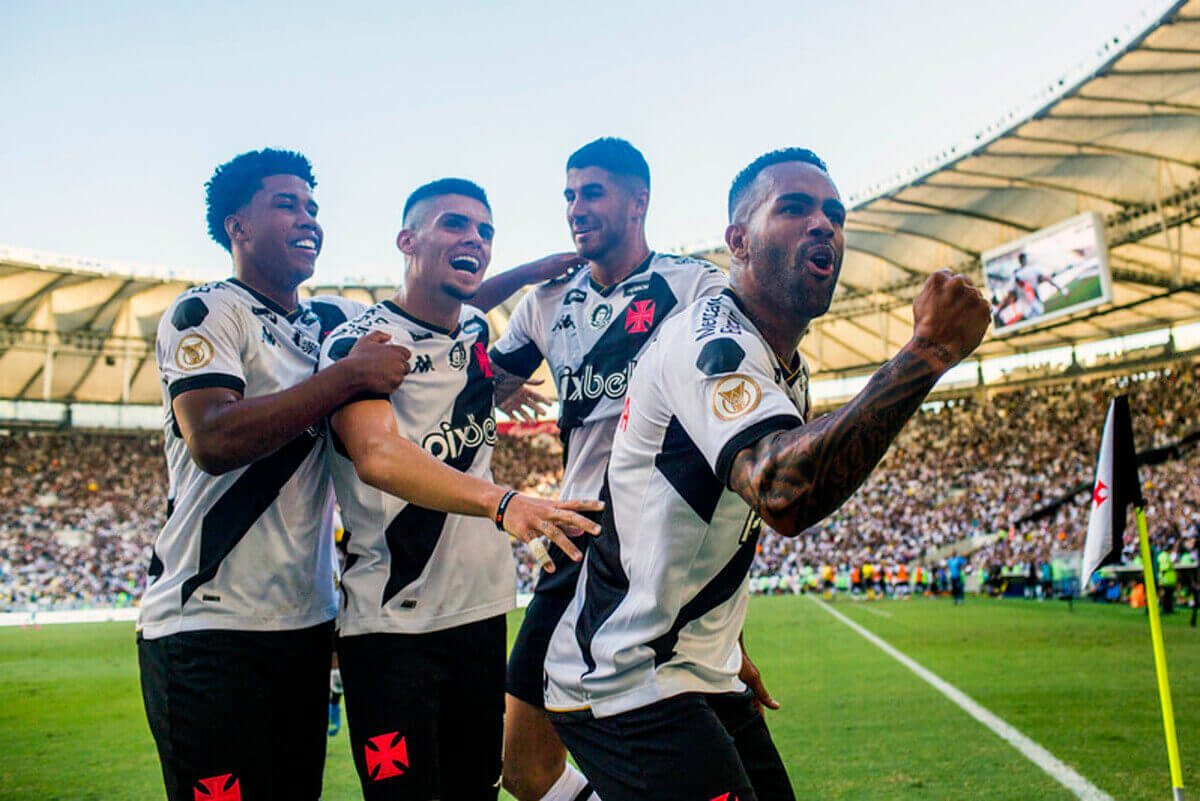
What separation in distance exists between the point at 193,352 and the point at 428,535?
3.18ft

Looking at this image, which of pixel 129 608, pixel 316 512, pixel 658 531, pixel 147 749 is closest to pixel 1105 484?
pixel 658 531

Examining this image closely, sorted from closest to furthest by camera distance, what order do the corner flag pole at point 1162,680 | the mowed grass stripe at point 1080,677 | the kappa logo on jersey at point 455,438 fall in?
the kappa logo on jersey at point 455,438
the corner flag pole at point 1162,680
the mowed grass stripe at point 1080,677

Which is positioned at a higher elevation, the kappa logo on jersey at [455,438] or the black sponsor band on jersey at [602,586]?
Answer: the kappa logo on jersey at [455,438]

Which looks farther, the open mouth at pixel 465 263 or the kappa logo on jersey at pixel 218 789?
the open mouth at pixel 465 263

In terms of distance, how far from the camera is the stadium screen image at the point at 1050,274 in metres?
26.3

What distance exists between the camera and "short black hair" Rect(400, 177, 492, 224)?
3854 millimetres

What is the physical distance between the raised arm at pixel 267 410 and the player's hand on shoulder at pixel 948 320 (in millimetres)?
1640

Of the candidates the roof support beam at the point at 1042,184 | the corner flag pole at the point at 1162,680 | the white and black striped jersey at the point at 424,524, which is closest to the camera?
the white and black striped jersey at the point at 424,524

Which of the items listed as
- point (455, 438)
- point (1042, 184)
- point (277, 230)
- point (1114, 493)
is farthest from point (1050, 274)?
point (277, 230)

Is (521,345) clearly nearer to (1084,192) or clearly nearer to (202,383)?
(202,383)

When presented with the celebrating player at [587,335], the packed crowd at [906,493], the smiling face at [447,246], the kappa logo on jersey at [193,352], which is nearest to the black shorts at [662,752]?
the celebrating player at [587,335]

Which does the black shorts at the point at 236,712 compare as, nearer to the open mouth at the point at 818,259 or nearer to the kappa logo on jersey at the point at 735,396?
the kappa logo on jersey at the point at 735,396

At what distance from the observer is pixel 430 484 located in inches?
110

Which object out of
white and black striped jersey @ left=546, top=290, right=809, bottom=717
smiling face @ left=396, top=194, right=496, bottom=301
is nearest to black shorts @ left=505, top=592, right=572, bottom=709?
white and black striped jersey @ left=546, top=290, right=809, bottom=717
